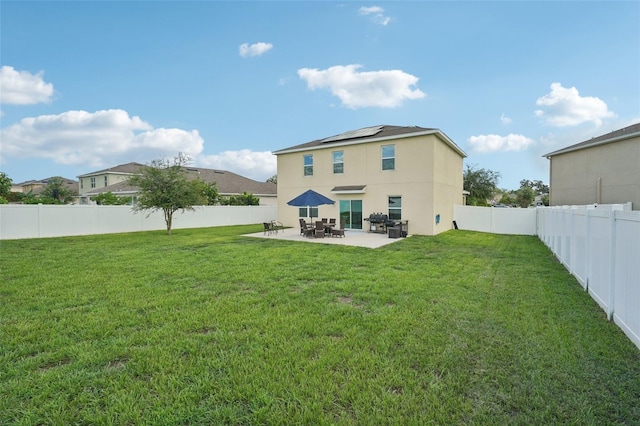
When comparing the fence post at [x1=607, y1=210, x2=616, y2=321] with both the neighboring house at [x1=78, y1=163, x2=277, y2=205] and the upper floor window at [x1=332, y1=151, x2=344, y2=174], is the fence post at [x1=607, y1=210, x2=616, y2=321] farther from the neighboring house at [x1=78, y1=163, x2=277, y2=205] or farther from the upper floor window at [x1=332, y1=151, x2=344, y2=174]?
the neighboring house at [x1=78, y1=163, x2=277, y2=205]

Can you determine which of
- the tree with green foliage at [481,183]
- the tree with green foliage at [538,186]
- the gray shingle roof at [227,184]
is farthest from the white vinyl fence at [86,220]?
the tree with green foliage at [538,186]

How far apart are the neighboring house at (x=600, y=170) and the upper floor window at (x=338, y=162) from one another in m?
16.1

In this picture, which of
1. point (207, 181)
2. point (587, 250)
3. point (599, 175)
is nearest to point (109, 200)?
point (207, 181)

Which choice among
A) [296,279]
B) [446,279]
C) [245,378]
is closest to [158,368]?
[245,378]

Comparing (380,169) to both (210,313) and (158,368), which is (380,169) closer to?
(210,313)

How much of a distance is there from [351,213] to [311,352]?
15.5 m

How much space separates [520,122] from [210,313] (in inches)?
946

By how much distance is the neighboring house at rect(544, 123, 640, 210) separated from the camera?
1756 centimetres

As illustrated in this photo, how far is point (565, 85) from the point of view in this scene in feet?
55.6

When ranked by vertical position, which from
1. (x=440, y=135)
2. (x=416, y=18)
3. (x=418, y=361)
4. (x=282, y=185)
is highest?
(x=416, y=18)

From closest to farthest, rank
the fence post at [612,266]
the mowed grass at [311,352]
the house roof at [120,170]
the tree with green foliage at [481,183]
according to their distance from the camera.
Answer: the mowed grass at [311,352], the fence post at [612,266], the tree with green foliage at [481,183], the house roof at [120,170]

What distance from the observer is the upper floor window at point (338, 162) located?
19.1 metres

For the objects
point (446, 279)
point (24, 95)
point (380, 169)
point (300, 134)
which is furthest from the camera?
point (300, 134)

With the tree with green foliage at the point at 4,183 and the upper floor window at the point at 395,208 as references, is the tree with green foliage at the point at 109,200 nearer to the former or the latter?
the tree with green foliage at the point at 4,183
